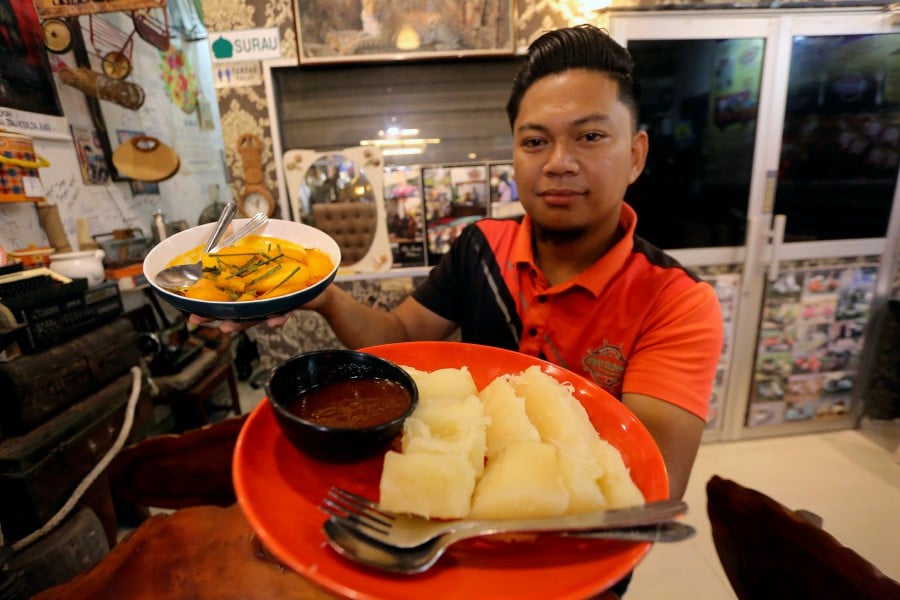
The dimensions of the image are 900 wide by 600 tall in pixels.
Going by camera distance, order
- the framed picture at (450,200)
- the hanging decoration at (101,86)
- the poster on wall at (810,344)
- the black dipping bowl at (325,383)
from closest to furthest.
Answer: the black dipping bowl at (325,383) → the hanging decoration at (101,86) → the framed picture at (450,200) → the poster on wall at (810,344)

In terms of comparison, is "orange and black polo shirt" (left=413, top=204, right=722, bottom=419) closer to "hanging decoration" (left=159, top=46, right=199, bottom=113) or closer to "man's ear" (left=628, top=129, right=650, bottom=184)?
"man's ear" (left=628, top=129, right=650, bottom=184)

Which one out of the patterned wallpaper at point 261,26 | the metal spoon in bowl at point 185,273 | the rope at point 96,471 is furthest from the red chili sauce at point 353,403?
the patterned wallpaper at point 261,26

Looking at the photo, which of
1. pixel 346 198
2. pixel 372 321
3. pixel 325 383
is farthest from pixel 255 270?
pixel 346 198

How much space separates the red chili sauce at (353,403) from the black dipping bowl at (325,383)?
0.02 meters

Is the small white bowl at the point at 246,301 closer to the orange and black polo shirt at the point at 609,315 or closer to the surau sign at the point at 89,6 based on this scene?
the orange and black polo shirt at the point at 609,315

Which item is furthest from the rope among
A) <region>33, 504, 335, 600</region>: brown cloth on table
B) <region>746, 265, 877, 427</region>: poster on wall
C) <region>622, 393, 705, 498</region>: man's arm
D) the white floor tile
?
<region>746, 265, 877, 427</region>: poster on wall

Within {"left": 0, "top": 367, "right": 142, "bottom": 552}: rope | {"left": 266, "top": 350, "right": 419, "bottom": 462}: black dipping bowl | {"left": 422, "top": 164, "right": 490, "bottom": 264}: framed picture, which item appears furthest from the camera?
{"left": 422, "top": 164, "right": 490, "bottom": 264}: framed picture

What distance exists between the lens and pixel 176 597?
1207mm

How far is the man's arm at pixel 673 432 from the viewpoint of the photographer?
129 cm

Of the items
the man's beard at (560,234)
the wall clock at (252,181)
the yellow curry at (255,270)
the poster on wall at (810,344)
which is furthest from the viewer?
the poster on wall at (810,344)

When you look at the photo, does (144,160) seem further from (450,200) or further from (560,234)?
(560,234)

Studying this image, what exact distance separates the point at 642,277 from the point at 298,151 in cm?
253

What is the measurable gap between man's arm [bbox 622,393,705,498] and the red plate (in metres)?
0.30

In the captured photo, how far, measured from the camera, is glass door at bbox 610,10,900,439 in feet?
Result: 10.2
